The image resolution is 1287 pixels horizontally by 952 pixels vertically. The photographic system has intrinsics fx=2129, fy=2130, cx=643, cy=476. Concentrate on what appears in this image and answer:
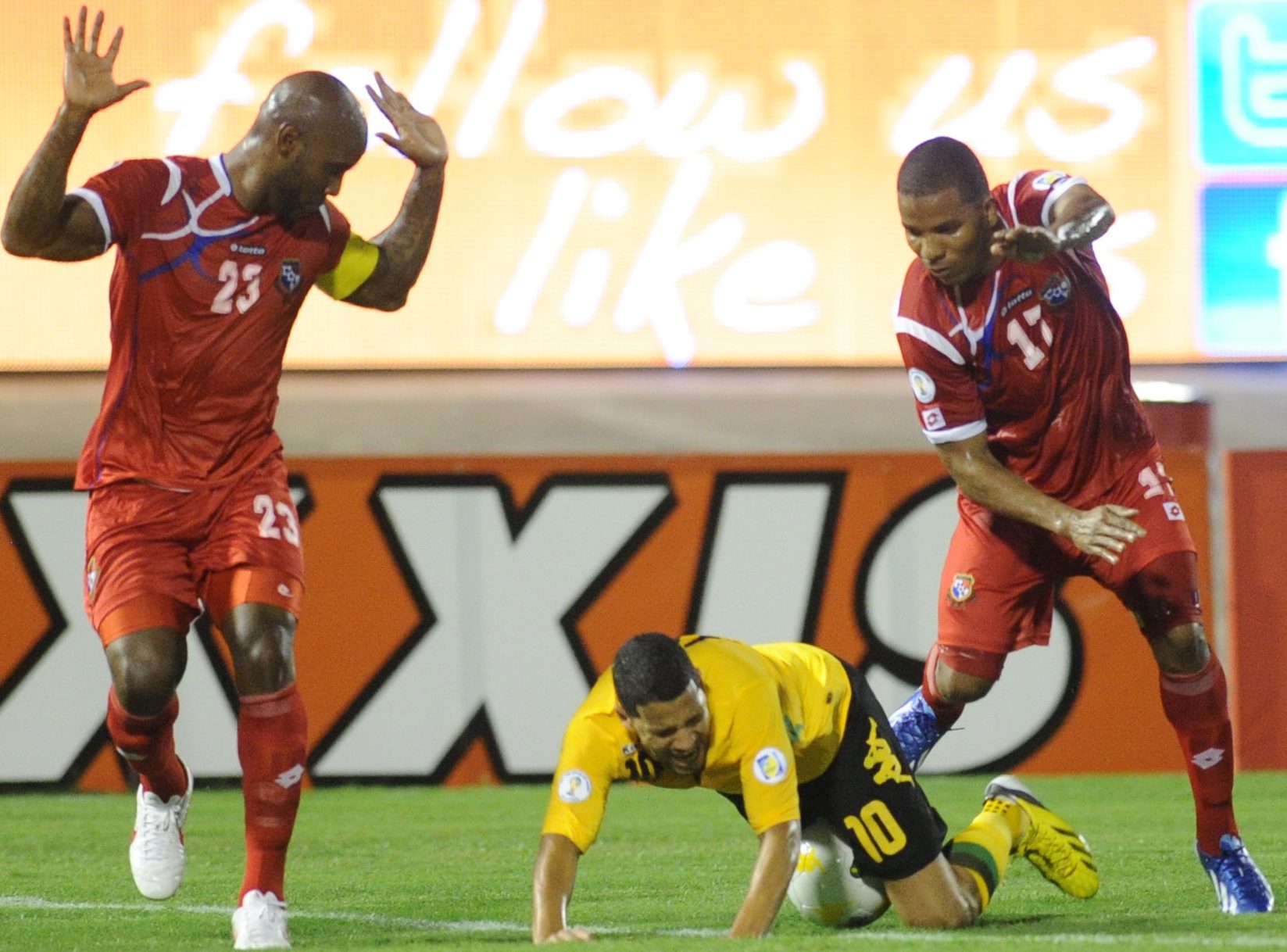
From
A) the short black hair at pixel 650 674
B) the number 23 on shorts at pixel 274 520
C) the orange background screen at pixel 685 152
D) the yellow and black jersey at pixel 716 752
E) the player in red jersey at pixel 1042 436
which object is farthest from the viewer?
the orange background screen at pixel 685 152

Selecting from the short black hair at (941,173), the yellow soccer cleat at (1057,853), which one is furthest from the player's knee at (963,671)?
the short black hair at (941,173)

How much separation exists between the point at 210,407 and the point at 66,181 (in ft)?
2.21

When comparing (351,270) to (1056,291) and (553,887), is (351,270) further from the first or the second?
(1056,291)

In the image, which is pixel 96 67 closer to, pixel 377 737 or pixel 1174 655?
pixel 1174 655

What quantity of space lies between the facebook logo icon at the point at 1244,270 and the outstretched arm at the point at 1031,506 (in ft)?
15.2

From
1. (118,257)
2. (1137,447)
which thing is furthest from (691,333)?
(118,257)

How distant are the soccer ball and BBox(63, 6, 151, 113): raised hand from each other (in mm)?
2294

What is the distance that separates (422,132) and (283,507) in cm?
98

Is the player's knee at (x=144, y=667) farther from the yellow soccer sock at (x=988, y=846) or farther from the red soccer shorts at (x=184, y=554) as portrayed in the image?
the yellow soccer sock at (x=988, y=846)

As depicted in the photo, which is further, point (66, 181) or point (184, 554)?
point (184, 554)

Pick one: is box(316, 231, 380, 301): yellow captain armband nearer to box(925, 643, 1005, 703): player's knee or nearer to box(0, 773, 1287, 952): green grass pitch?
box(0, 773, 1287, 952): green grass pitch

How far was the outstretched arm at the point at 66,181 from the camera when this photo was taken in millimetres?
4410

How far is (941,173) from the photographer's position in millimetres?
4875

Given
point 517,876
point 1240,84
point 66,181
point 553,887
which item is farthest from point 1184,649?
point 1240,84
